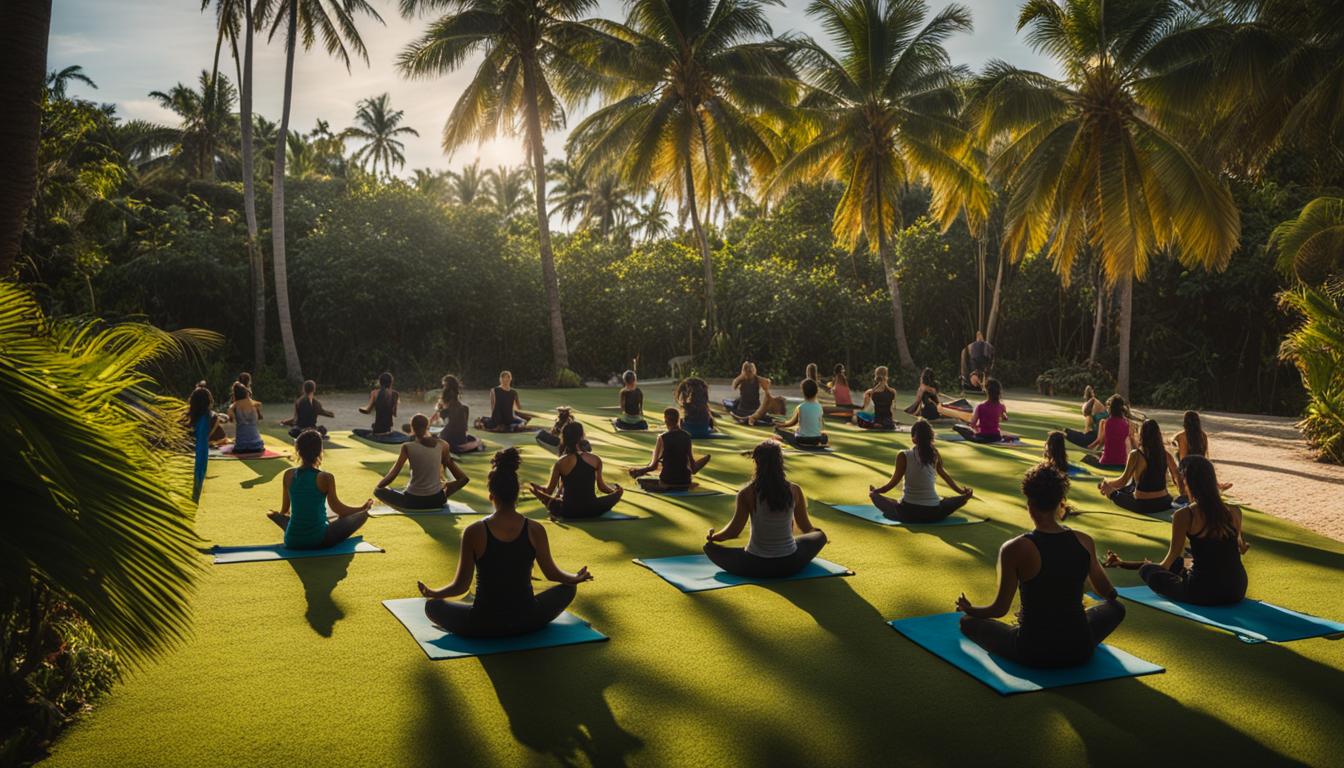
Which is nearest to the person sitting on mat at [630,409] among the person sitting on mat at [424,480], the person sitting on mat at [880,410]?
the person sitting on mat at [880,410]

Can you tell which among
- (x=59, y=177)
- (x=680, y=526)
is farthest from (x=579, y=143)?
(x=680, y=526)

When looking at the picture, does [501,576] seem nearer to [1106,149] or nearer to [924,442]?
[924,442]

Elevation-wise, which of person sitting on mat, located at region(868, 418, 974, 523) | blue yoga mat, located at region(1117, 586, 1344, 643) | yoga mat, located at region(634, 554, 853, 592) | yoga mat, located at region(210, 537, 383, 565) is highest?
person sitting on mat, located at region(868, 418, 974, 523)

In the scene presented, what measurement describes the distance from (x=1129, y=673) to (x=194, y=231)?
22.5 meters

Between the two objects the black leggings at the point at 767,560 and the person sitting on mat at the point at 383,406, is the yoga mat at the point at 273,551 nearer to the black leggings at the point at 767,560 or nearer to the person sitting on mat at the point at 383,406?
the black leggings at the point at 767,560

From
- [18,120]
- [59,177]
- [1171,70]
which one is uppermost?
[1171,70]

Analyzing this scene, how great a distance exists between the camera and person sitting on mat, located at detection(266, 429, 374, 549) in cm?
678

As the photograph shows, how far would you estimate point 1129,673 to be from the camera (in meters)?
4.73

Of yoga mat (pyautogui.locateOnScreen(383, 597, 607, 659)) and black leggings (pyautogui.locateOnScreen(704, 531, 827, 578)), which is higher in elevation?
black leggings (pyautogui.locateOnScreen(704, 531, 827, 578))

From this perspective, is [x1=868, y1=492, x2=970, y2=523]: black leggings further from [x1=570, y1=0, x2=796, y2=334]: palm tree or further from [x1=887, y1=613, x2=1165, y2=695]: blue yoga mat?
[x1=570, y1=0, x2=796, y2=334]: palm tree

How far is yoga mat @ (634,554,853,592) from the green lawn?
0.12 meters

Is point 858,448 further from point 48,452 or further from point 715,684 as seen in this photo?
point 48,452

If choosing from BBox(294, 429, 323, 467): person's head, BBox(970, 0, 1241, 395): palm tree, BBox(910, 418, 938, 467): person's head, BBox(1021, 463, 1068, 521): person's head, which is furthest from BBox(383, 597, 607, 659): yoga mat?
BBox(970, 0, 1241, 395): palm tree

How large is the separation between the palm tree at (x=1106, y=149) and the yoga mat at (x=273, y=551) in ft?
49.4
